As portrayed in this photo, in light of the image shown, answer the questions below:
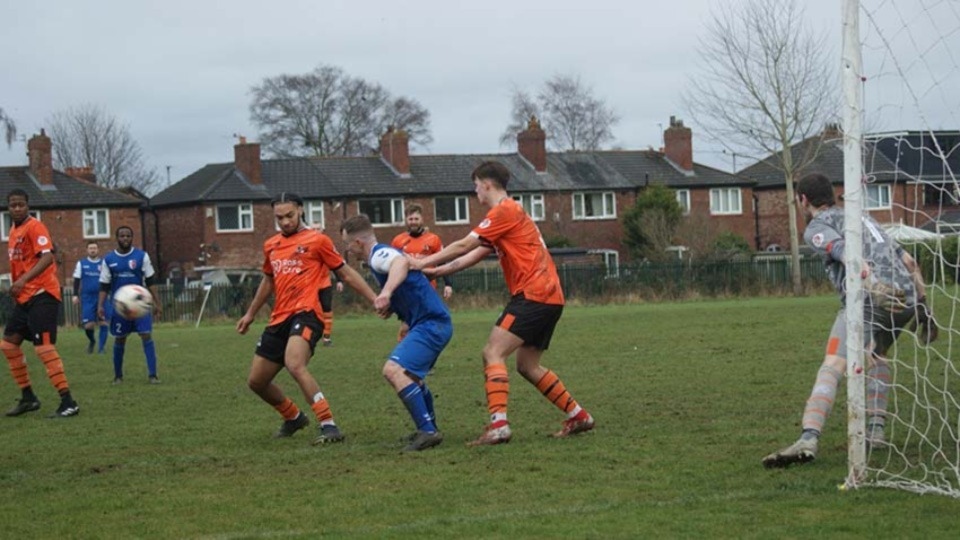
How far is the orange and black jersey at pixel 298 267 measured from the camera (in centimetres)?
1023

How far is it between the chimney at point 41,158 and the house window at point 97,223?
242 cm

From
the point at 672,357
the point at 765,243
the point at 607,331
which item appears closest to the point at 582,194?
the point at 765,243

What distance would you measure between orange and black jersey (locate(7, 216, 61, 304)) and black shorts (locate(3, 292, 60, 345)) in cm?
8

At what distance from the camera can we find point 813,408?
7867 mm

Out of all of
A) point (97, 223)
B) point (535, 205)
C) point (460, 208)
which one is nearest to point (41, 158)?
point (97, 223)

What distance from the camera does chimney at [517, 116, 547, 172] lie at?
213 feet

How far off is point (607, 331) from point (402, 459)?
15.8m

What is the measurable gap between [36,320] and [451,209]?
50.7 m

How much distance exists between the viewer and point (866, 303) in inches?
311

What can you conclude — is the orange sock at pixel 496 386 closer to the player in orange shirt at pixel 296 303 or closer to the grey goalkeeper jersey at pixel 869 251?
the player in orange shirt at pixel 296 303

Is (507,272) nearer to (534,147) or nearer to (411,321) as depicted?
(411,321)

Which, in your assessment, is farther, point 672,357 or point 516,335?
point 672,357

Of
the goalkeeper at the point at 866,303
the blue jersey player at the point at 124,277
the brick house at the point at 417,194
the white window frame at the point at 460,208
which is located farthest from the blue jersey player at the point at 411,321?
the white window frame at the point at 460,208

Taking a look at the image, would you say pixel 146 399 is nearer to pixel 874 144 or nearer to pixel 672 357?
pixel 672 357
